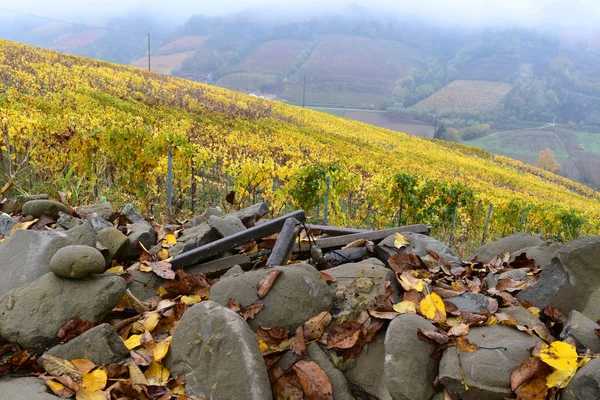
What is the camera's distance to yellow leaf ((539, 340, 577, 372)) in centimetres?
227

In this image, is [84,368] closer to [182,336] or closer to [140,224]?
[182,336]

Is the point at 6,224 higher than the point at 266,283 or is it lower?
lower

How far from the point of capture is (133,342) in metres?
2.80

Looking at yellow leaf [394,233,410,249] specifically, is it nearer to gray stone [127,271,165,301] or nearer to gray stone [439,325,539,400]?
gray stone [439,325,539,400]

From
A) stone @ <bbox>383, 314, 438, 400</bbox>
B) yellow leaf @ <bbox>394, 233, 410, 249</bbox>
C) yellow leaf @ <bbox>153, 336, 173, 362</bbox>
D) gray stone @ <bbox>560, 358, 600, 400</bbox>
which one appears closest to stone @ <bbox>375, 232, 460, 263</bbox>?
yellow leaf @ <bbox>394, 233, 410, 249</bbox>

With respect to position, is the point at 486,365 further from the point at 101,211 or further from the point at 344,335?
the point at 101,211

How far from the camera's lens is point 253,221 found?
4609 mm

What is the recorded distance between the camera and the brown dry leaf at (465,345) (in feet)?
8.04

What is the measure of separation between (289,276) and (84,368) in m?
1.28

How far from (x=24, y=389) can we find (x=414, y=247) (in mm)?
3118

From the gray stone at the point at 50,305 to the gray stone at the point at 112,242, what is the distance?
0.60 metres

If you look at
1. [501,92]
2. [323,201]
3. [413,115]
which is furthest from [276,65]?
[323,201]

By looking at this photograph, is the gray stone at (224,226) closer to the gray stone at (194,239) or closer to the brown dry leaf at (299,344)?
the gray stone at (194,239)

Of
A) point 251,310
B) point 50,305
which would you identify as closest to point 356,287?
point 251,310
